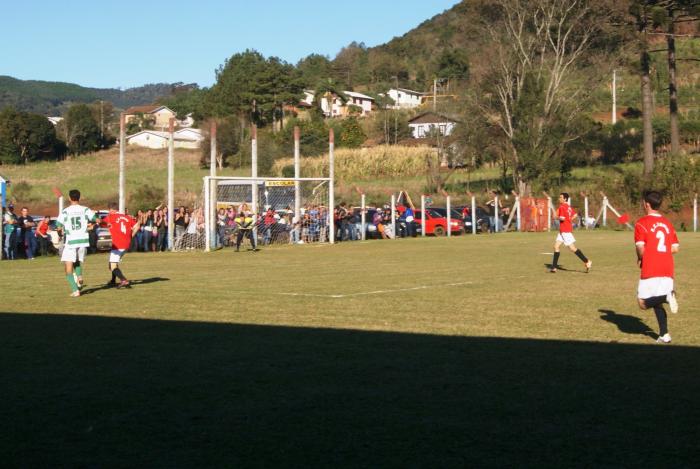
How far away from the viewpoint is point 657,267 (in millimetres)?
10695

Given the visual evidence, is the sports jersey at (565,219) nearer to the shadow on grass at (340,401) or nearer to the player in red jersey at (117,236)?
the player in red jersey at (117,236)

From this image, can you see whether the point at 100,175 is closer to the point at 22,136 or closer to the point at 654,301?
the point at 22,136

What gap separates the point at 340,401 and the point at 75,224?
9568mm

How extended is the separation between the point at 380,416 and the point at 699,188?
47.7 m

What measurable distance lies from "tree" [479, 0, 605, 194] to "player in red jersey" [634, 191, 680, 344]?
1659 inches

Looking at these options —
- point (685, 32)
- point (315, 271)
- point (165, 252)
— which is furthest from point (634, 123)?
point (315, 271)

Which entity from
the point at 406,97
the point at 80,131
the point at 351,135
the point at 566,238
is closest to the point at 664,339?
the point at 566,238

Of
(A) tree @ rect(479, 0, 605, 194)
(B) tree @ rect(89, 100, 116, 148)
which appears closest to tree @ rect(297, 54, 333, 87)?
(B) tree @ rect(89, 100, 116, 148)

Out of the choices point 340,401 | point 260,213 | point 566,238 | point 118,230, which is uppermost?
point 260,213

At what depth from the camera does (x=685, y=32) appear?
179 feet

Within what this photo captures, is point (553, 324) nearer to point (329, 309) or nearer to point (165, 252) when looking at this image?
point (329, 309)

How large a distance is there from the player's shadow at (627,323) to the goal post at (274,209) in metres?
20.9

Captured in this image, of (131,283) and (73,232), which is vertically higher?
(73,232)

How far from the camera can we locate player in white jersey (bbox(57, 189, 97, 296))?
15680 mm
